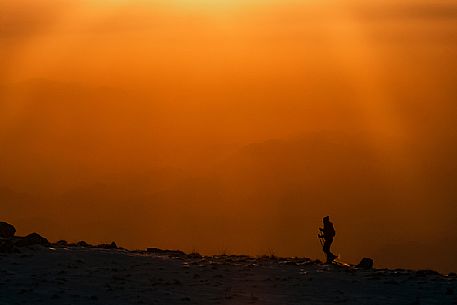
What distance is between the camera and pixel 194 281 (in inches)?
979

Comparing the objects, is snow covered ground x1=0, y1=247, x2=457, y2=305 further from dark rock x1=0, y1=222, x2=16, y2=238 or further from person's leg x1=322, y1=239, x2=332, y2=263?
dark rock x1=0, y1=222, x2=16, y2=238

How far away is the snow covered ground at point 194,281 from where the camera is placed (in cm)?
2297

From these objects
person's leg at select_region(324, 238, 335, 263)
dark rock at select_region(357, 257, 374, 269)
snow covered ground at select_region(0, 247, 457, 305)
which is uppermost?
person's leg at select_region(324, 238, 335, 263)

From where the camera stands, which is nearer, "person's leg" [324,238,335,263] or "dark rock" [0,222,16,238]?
"person's leg" [324,238,335,263]

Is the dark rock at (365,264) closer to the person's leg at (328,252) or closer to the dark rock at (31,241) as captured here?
the person's leg at (328,252)

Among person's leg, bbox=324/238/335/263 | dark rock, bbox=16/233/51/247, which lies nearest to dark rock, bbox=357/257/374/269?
person's leg, bbox=324/238/335/263

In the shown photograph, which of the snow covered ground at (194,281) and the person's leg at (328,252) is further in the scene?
the person's leg at (328,252)

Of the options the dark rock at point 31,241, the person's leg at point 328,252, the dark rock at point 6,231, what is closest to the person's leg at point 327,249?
the person's leg at point 328,252

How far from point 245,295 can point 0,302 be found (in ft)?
19.8

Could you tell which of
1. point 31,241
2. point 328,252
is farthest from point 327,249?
point 31,241

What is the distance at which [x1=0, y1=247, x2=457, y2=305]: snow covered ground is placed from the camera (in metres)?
23.0

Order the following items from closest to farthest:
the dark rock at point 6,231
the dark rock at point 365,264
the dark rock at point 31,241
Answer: the dark rock at point 365,264 < the dark rock at point 31,241 < the dark rock at point 6,231

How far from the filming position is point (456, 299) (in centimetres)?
2306

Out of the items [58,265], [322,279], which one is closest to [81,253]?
[58,265]
